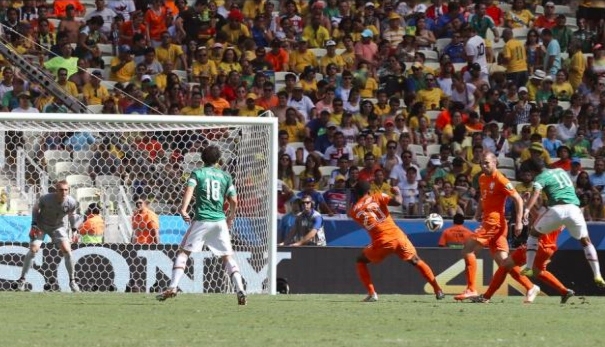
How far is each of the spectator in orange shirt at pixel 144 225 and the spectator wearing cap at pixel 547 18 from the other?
12579 mm

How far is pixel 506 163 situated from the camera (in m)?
26.5

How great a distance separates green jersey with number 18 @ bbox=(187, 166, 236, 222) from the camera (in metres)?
15.9

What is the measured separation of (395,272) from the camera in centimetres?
2223

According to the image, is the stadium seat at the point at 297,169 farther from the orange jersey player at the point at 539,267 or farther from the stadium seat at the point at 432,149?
the orange jersey player at the point at 539,267

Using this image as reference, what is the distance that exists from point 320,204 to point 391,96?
4637 millimetres

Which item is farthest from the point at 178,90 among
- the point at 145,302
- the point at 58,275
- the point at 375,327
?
the point at 375,327

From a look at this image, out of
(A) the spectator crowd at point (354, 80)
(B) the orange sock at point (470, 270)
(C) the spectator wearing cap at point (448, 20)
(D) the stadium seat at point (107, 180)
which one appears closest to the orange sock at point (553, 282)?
(B) the orange sock at point (470, 270)

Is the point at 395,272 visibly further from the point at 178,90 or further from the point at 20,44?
the point at 20,44

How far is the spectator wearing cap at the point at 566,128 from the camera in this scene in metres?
27.2

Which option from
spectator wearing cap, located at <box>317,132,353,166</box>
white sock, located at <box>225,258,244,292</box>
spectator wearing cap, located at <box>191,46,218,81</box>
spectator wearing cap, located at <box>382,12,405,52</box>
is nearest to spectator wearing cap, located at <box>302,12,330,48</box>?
spectator wearing cap, located at <box>382,12,405,52</box>

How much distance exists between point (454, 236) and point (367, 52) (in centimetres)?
652

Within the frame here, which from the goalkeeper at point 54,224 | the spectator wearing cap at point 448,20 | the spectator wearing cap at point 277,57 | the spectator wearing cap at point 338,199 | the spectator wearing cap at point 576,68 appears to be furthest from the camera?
the spectator wearing cap at point 448,20

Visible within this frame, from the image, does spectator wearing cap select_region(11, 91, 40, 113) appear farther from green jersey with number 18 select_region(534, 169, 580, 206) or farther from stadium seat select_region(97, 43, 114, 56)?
green jersey with number 18 select_region(534, 169, 580, 206)

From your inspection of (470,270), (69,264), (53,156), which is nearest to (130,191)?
(53,156)
